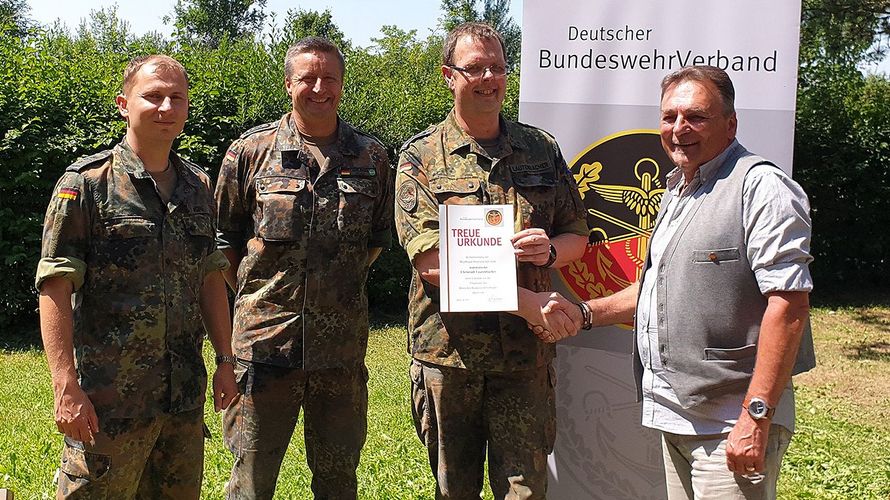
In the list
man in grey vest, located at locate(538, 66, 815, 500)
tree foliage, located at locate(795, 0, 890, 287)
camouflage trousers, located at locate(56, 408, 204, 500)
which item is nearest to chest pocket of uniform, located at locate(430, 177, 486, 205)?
man in grey vest, located at locate(538, 66, 815, 500)

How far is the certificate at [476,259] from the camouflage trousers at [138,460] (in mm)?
1084

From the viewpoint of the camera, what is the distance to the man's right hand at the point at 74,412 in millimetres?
2629

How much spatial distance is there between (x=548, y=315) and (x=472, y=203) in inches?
21.2

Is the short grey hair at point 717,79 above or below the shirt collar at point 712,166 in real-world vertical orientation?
above

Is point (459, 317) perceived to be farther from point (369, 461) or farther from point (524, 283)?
point (369, 461)

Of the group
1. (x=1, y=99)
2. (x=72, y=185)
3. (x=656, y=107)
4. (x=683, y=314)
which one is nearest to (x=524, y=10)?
(x=656, y=107)

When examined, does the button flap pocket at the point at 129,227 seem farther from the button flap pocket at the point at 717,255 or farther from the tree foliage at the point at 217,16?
the tree foliage at the point at 217,16

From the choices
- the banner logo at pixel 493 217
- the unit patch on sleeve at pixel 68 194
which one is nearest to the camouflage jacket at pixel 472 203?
the banner logo at pixel 493 217

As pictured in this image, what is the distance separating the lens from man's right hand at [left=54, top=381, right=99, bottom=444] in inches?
104

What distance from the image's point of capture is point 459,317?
320cm

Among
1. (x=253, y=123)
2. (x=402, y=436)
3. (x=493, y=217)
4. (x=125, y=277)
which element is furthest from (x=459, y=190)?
(x=253, y=123)

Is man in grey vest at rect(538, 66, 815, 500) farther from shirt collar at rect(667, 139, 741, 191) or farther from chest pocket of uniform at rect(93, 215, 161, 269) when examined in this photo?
chest pocket of uniform at rect(93, 215, 161, 269)

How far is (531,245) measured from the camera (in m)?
3.05

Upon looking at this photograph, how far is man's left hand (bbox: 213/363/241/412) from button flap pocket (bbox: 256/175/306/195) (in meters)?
0.73
